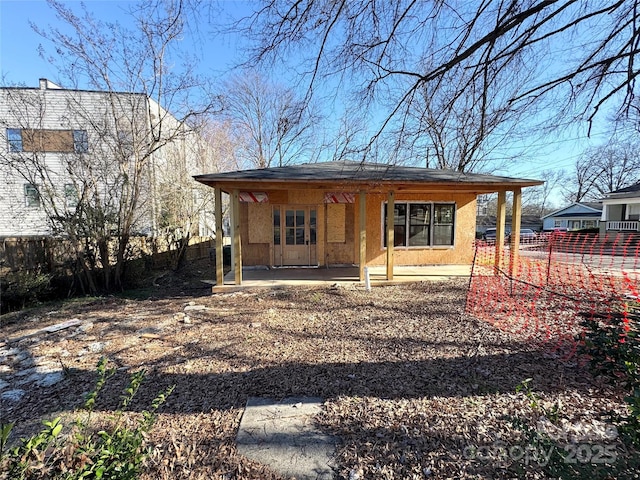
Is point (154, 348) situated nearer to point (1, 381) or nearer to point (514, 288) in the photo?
point (1, 381)

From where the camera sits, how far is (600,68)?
365cm

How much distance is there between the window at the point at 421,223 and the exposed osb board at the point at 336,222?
4.71 ft

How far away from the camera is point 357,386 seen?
296 cm

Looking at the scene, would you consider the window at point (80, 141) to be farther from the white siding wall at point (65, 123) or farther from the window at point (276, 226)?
the window at point (276, 226)

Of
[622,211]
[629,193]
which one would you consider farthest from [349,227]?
[622,211]

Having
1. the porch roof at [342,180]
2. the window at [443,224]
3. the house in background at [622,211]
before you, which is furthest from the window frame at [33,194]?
the house in background at [622,211]

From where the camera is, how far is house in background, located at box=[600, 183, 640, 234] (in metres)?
18.6

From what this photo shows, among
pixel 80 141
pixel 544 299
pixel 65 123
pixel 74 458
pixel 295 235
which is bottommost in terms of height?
pixel 544 299

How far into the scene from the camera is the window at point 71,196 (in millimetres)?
8238

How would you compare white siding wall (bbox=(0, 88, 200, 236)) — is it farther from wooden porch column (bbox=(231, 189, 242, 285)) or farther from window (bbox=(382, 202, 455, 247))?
window (bbox=(382, 202, 455, 247))

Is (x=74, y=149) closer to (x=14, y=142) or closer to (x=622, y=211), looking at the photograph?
(x=14, y=142)

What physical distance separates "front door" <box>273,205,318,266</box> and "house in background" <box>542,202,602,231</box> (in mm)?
36863

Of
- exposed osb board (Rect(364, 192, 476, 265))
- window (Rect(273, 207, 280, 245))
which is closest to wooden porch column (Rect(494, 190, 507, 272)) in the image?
exposed osb board (Rect(364, 192, 476, 265))

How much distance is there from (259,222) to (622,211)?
82.7 ft
